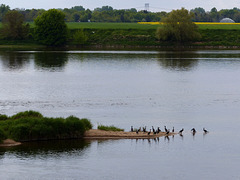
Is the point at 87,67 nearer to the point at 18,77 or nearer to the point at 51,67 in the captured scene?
the point at 51,67

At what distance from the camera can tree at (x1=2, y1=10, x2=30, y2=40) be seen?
161875 millimetres

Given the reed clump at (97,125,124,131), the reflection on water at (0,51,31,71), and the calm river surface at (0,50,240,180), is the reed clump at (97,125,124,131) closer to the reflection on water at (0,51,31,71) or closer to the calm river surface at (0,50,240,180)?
the calm river surface at (0,50,240,180)

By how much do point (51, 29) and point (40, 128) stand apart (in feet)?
382

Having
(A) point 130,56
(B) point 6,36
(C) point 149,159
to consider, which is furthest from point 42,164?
(B) point 6,36

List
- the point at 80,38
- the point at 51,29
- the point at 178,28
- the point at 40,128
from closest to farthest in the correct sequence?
the point at 40,128 < the point at 51,29 < the point at 178,28 < the point at 80,38

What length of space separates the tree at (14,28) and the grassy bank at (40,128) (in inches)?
4979

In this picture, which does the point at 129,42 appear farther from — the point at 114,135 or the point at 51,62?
the point at 114,135

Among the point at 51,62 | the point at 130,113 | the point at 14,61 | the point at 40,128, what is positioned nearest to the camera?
Answer: the point at 40,128

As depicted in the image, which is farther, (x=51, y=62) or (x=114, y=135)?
(x=51, y=62)

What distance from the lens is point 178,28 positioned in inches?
6088

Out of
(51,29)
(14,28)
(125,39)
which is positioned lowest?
(125,39)

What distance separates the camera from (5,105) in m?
53.4

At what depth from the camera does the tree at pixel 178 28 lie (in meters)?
154

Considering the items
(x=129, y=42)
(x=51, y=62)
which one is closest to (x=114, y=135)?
(x=51, y=62)
